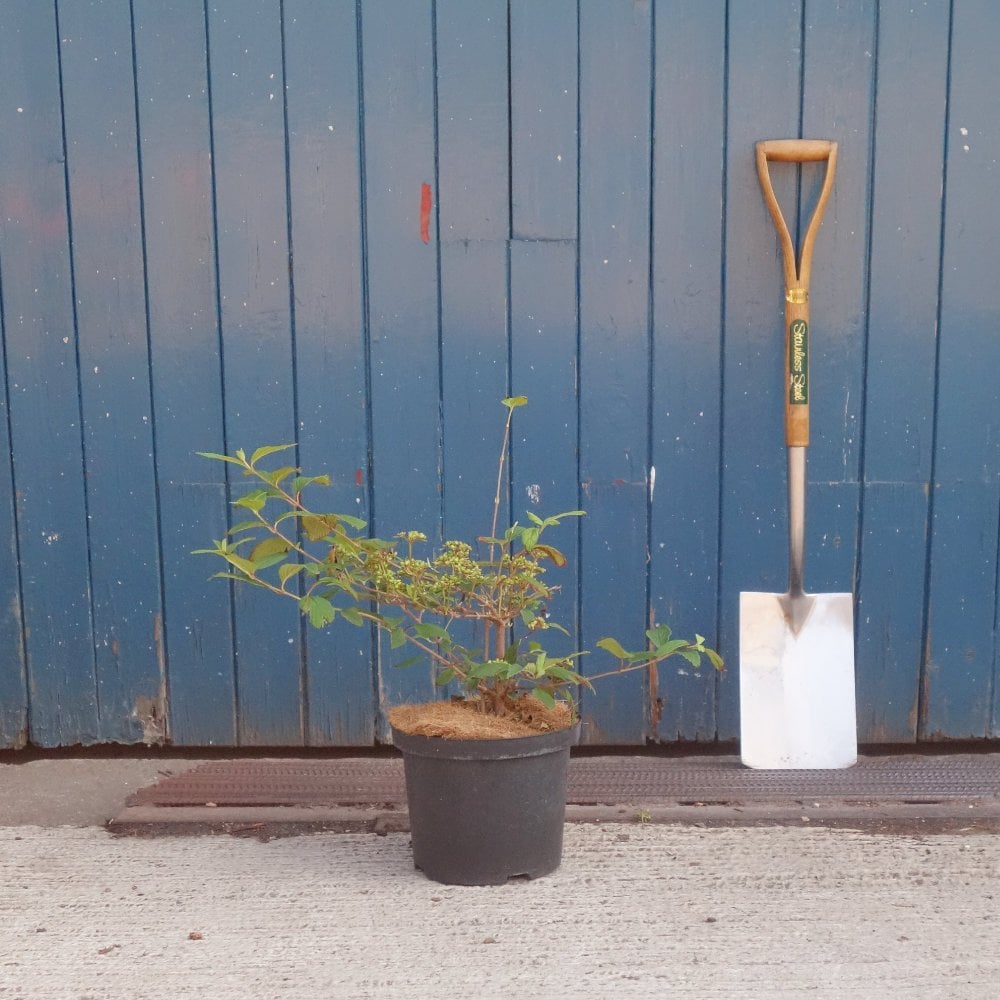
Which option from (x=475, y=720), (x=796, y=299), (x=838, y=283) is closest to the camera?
(x=475, y=720)

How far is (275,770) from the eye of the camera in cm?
229

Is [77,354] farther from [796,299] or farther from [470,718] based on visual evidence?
[796,299]

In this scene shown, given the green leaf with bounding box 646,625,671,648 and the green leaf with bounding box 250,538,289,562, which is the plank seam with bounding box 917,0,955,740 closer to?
the green leaf with bounding box 646,625,671,648

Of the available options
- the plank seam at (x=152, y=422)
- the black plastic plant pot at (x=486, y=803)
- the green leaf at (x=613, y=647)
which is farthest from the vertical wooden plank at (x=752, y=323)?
the plank seam at (x=152, y=422)

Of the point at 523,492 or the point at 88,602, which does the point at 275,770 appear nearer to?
the point at 88,602

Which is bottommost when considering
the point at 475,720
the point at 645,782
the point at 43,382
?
the point at 645,782

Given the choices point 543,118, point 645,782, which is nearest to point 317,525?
point 645,782

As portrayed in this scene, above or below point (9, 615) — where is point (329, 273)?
above

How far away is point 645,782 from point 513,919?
61cm

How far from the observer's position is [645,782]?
86.0 inches

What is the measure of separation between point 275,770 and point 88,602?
0.55 meters

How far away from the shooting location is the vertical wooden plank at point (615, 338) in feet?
7.25

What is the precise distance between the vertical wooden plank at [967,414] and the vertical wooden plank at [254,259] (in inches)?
55.0

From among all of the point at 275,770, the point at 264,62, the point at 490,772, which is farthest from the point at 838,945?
the point at 264,62
